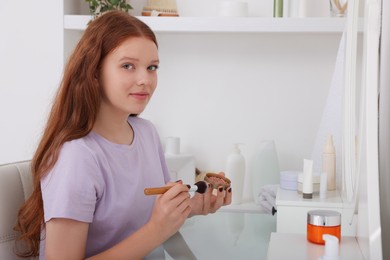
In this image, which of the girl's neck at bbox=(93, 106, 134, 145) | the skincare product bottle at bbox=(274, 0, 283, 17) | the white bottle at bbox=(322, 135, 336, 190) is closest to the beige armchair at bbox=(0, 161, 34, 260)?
the girl's neck at bbox=(93, 106, 134, 145)

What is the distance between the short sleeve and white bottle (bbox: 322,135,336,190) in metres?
0.81

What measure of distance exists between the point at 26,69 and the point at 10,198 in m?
1.21

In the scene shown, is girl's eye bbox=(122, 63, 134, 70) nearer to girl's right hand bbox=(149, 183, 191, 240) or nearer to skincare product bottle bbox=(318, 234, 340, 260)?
girl's right hand bbox=(149, 183, 191, 240)

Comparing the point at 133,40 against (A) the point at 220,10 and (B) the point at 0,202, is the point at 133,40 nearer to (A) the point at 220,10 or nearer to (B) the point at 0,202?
(B) the point at 0,202

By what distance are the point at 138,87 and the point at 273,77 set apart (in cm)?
127

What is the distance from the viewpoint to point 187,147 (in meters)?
2.52

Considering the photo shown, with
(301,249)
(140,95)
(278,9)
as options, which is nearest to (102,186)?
(140,95)

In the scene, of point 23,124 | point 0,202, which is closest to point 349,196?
point 0,202

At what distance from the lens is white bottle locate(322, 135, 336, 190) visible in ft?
5.87

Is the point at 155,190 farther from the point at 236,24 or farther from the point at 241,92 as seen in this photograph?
the point at 241,92

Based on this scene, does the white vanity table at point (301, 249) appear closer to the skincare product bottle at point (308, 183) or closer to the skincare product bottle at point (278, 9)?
the skincare product bottle at point (308, 183)

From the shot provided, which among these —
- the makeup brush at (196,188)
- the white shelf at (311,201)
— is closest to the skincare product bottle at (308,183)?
the white shelf at (311,201)

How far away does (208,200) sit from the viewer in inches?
57.1

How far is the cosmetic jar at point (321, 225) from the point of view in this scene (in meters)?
1.04
